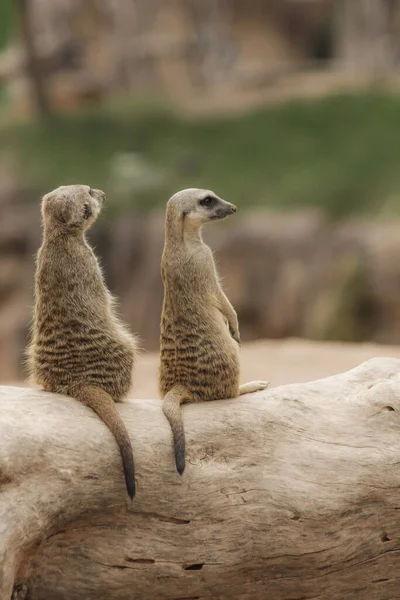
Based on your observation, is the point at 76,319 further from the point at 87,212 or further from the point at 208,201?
the point at 208,201

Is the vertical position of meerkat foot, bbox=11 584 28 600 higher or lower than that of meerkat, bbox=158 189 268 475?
lower

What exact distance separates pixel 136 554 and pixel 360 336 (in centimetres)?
894

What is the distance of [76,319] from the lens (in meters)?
3.45

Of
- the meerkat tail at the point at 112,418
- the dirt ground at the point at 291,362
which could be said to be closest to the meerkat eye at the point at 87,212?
the meerkat tail at the point at 112,418

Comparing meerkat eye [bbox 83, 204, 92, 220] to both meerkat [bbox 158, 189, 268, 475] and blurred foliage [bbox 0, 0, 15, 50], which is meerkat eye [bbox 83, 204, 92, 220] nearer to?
meerkat [bbox 158, 189, 268, 475]

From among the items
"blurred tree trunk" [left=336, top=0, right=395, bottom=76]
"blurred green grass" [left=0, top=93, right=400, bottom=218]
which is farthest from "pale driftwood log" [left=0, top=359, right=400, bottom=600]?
"blurred tree trunk" [left=336, top=0, right=395, bottom=76]

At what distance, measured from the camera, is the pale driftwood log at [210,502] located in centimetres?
327

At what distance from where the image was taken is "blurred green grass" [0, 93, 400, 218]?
14000 mm

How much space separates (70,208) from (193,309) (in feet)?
1.99

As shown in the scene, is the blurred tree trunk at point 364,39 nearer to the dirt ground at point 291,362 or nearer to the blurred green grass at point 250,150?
the blurred green grass at point 250,150

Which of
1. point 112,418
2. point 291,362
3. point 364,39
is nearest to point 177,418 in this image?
point 112,418

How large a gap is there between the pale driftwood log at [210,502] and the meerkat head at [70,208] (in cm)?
64

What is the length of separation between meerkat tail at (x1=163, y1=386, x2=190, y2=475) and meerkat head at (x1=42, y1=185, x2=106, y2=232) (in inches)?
28.2

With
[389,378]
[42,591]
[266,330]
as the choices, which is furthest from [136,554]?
[266,330]
